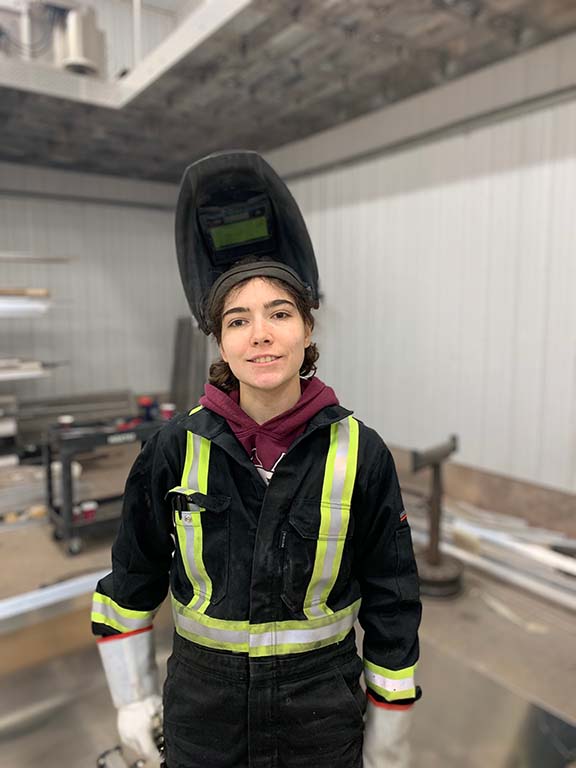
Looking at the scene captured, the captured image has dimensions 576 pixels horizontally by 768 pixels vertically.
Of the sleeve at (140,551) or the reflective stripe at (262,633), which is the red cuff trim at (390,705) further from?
the sleeve at (140,551)

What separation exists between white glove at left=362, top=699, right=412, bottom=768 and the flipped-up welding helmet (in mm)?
634

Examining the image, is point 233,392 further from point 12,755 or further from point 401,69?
point 401,69

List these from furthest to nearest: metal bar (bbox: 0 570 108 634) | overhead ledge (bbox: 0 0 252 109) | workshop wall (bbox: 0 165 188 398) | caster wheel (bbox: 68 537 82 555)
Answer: workshop wall (bbox: 0 165 188 398) → caster wheel (bbox: 68 537 82 555) → overhead ledge (bbox: 0 0 252 109) → metal bar (bbox: 0 570 108 634)

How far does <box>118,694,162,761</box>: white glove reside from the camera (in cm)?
84

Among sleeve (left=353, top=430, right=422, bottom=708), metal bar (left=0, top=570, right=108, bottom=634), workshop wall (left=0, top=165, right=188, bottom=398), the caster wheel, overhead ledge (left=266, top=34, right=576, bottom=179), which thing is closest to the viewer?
sleeve (left=353, top=430, right=422, bottom=708)

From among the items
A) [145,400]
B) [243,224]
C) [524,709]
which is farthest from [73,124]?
[524,709]

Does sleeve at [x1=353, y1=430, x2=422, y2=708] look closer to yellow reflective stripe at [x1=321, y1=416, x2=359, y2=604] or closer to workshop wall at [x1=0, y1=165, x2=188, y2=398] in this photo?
yellow reflective stripe at [x1=321, y1=416, x2=359, y2=604]

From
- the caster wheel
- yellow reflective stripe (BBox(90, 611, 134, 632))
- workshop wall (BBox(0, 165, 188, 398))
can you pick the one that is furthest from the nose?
workshop wall (BBox(0, 165, 188, 398))

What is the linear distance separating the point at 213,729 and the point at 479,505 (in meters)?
2.63

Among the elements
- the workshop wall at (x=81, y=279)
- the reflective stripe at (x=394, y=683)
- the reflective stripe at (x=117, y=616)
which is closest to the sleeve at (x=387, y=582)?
the reflective stripe at (x=394, y=683)

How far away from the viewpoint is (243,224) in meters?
0.75

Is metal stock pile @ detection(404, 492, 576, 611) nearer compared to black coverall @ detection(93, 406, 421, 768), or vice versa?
black coverall @ detection(93, 406, 421, 768)

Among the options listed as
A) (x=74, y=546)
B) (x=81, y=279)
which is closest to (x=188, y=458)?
(x=74, y=546)

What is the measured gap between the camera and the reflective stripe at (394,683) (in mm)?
793
